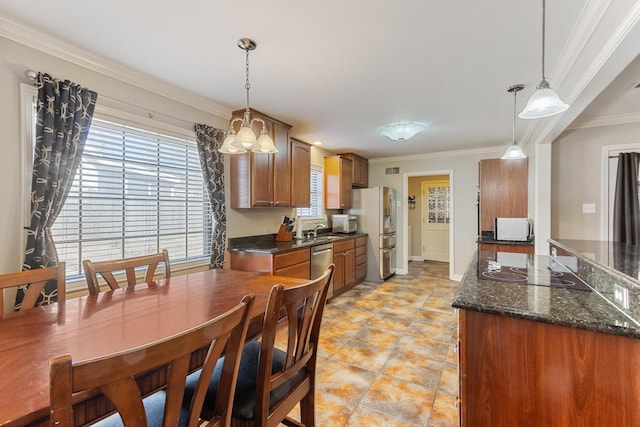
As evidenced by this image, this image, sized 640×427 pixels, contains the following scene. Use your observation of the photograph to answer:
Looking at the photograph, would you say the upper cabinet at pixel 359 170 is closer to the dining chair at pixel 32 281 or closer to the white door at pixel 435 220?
the white door at pixel 435 220

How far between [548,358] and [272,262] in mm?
2306

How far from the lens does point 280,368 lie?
4.41ft

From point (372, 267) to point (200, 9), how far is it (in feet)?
14.4

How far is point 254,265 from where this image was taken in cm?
308

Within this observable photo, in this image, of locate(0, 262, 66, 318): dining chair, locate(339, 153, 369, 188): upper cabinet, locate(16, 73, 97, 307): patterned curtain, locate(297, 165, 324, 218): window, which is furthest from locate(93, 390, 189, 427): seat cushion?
locate(339, 153, 369, 188): upper cabinet

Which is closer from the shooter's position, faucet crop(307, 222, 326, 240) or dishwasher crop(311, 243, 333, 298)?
dishwasher crop(311, 243, 333, 298)

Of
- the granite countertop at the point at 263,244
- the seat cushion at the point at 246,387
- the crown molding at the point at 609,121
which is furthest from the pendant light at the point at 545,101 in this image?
the crown molding at the point at 609,121

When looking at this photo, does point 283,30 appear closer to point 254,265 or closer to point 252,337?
point 252,337

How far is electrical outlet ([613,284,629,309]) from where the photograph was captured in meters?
1.15

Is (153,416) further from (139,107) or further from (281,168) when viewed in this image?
(281,168)

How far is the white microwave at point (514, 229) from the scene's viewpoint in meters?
3.80

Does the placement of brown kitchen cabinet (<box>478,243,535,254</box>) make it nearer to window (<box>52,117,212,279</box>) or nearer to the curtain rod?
window (<box>52,117,212,279</box>)

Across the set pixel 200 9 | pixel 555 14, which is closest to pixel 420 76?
pixel 555 14

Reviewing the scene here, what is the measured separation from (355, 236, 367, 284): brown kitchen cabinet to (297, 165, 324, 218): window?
0.79 meters
